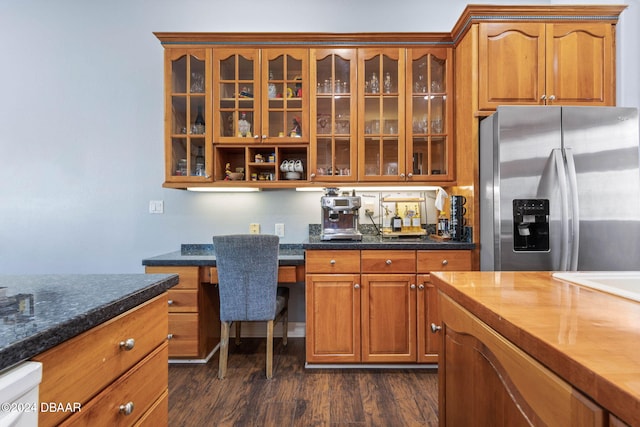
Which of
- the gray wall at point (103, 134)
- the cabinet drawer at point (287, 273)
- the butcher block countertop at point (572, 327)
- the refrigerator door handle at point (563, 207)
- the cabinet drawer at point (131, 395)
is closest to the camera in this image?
the butcher block countertop at point (572, 327)

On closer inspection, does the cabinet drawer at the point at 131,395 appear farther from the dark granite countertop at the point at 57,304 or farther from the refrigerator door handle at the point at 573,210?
the refrigerator door handle at the point at 573,210

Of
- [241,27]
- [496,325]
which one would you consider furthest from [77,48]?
[496,325]

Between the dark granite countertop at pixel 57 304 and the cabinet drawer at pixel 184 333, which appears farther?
the cabinet drawer at pixel 184 333

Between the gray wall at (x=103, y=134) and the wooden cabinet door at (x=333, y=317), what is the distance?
77 centimetres

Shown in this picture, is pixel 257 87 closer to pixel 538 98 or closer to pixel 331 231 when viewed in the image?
pixel 331 231

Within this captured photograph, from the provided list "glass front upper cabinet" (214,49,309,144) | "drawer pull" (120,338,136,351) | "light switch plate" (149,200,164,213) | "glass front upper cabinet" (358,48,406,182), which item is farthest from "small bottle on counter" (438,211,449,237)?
"light switch plate" (149,200,164,213)

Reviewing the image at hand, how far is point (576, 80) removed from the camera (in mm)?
2191

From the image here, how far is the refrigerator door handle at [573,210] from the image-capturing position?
1891mm

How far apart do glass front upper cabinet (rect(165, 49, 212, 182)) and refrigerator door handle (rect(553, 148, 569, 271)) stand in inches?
94.5

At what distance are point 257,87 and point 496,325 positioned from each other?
7.78ft

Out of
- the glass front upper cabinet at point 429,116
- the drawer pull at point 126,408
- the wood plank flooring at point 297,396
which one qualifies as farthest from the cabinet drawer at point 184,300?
the glass front upper cabinet at point 429,116

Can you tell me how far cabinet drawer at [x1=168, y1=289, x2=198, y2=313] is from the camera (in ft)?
7.40

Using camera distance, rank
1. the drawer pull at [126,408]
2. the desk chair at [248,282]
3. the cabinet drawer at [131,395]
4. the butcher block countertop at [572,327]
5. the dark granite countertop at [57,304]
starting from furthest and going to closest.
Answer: the desk chair at [248,282] < the drawer pull at [126,408] < the cabinet drawer at [131,395] < the dark granite countertop at [57,304] < the butcher block countertop at [572,327]

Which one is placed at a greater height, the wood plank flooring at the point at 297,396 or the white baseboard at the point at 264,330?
the white baseboard at the point at 264,330
